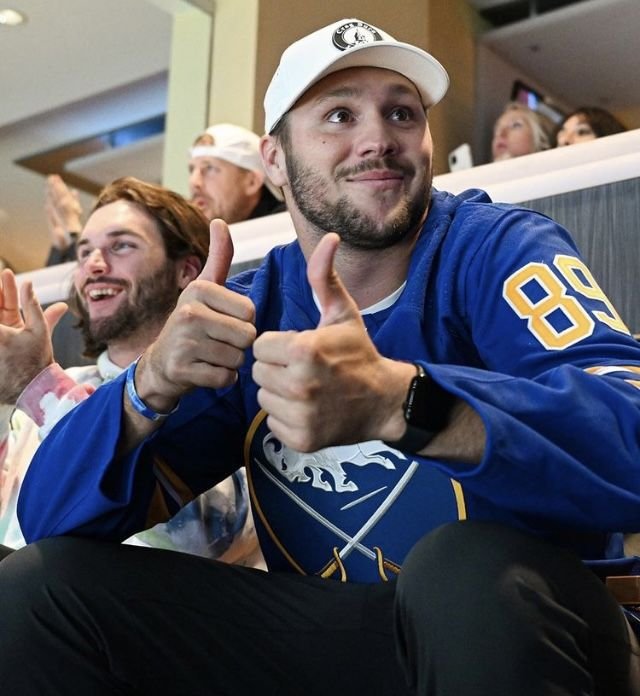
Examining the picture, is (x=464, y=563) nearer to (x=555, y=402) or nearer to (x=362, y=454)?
(x=555, y=402)

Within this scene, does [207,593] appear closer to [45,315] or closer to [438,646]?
[438,646]

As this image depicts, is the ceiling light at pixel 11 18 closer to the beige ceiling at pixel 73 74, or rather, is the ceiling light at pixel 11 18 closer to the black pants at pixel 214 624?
the beige ceiling at pixel 73 74

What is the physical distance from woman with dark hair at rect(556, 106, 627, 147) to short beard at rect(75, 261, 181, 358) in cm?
180

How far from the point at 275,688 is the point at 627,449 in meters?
0.39

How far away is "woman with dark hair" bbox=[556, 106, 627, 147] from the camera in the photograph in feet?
10.7

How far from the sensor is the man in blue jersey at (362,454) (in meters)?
0.77

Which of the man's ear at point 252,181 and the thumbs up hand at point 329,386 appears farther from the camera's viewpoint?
the man's ear at point 252,181

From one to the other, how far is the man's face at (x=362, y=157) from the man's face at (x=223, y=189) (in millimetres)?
1627

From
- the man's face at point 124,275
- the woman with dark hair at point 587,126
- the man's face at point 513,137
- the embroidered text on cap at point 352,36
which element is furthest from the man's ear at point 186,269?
the man's face at point 513,137

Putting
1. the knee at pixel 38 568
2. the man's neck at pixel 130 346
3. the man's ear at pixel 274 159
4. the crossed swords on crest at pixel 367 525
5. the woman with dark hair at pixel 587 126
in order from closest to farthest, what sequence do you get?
the knee at pixel 38 568, the crossed swords on crest at pixel 367 525, the man's ear at pixel 274 159, the man's neck at pixel 130 346, the woman with dark hair at pixel 587 126

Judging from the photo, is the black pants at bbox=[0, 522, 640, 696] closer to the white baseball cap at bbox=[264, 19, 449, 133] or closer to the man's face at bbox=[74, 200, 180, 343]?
the white baseball cap at bbox=[264, 19, 449, 133]

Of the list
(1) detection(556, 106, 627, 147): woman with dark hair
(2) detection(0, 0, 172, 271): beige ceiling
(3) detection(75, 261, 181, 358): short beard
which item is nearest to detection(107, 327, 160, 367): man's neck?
(3) detection(75, 261, 181, 358): short beard

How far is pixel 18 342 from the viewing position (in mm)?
1368

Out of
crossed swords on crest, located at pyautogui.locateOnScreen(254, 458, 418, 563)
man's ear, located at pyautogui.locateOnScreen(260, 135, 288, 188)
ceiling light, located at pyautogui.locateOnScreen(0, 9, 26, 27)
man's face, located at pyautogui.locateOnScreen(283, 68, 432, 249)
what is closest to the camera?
crossed swords on crest, located at pyautogui.locateOnScreen(254, 458, 418, 563)
